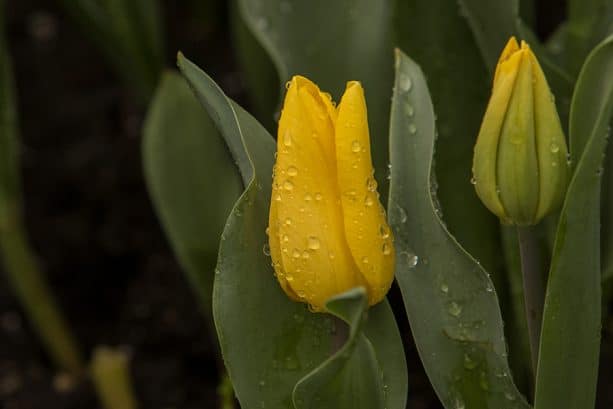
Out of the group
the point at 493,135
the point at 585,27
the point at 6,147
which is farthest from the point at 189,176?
the point at 493,135

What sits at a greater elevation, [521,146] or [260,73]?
[521,146]

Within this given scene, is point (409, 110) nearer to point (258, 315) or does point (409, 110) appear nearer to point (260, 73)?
point (258, 315)

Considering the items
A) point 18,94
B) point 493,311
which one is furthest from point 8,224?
point 493,311

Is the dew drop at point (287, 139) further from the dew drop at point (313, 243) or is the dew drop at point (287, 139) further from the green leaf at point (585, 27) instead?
the green leaf at point (585, 27)

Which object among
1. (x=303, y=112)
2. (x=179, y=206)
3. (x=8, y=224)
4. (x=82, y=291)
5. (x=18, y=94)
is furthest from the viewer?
(x=18, y=94)

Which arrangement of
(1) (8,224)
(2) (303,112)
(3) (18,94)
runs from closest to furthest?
(2) (303,112) → (1) (8,224) → (3) (18,94)

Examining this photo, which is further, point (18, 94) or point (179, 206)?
point (18, 94)

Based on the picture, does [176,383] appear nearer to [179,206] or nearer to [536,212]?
[179,206]
